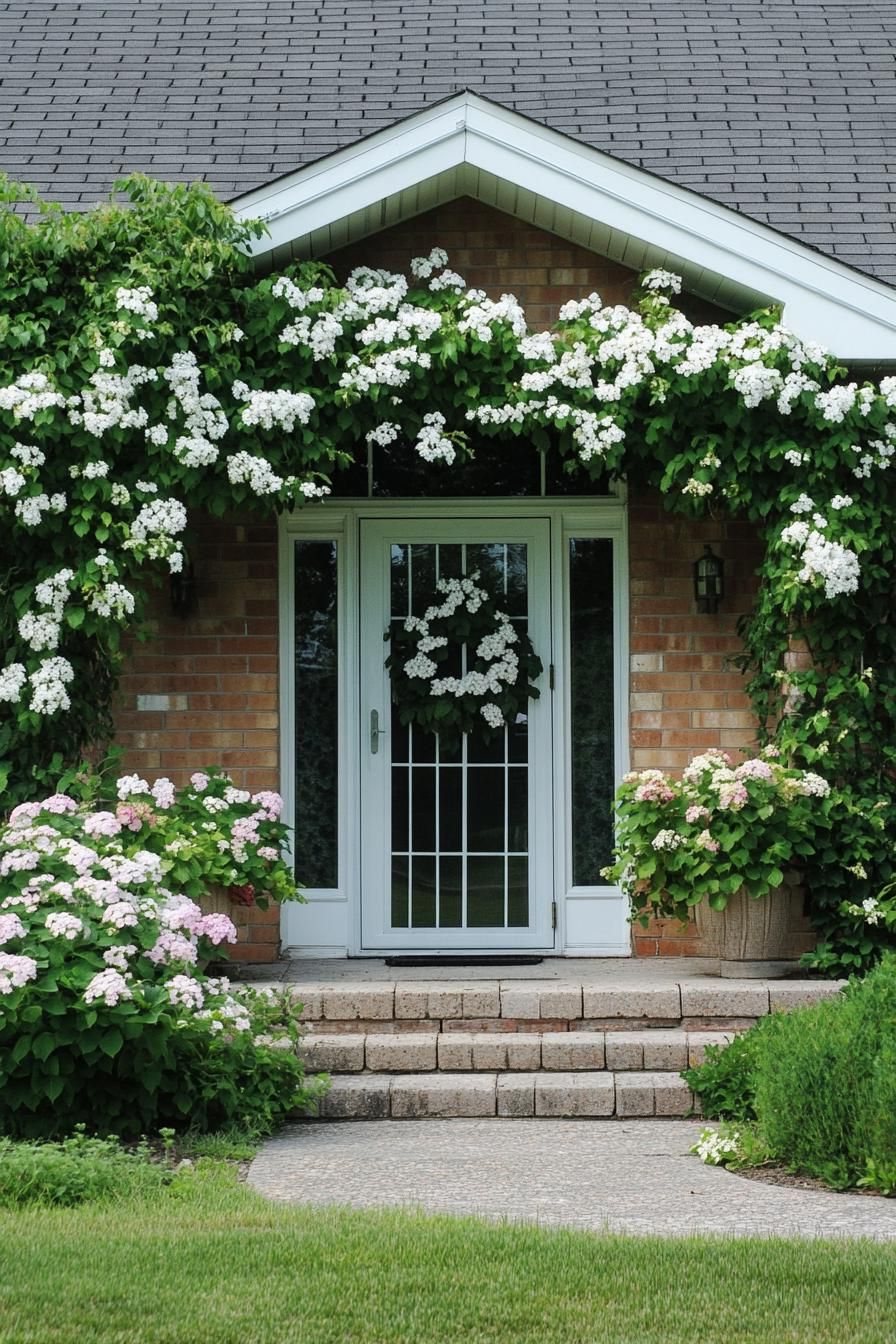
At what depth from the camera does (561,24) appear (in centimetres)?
979

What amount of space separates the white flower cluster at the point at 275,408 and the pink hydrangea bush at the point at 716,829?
220cm

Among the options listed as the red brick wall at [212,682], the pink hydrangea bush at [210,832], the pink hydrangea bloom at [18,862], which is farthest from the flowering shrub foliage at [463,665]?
the pink hydrangea bloom at [18,862]

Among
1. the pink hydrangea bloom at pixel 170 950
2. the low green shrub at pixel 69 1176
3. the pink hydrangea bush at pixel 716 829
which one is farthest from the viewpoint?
the pink hydrangea bush at pixel 716 829

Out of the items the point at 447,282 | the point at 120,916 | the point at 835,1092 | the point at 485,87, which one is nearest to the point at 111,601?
the point at 120,916

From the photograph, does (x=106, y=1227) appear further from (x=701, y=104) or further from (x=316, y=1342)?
(x=701, y=104)

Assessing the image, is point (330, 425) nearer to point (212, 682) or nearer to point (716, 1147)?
point (212, 682)

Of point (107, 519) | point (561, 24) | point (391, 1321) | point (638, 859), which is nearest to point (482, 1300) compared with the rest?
point (391, 1321)

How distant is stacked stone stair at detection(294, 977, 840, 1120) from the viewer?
634cm

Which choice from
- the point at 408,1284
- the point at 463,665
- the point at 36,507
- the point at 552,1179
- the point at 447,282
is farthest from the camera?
the point at 463,665

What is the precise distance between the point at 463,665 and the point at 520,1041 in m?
2.16

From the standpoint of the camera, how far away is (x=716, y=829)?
6.98 m

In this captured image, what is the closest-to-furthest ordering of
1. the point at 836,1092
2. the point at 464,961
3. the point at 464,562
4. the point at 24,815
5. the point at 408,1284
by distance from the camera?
the point at 408,1284
the point at 836,1092
the point at 24,815
the point at 464,961
the point at 464,562

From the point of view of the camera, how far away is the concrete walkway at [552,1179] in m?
4.88

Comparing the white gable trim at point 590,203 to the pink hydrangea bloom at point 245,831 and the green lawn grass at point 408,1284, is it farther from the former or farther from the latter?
the green lawn grass at point 408,1284
